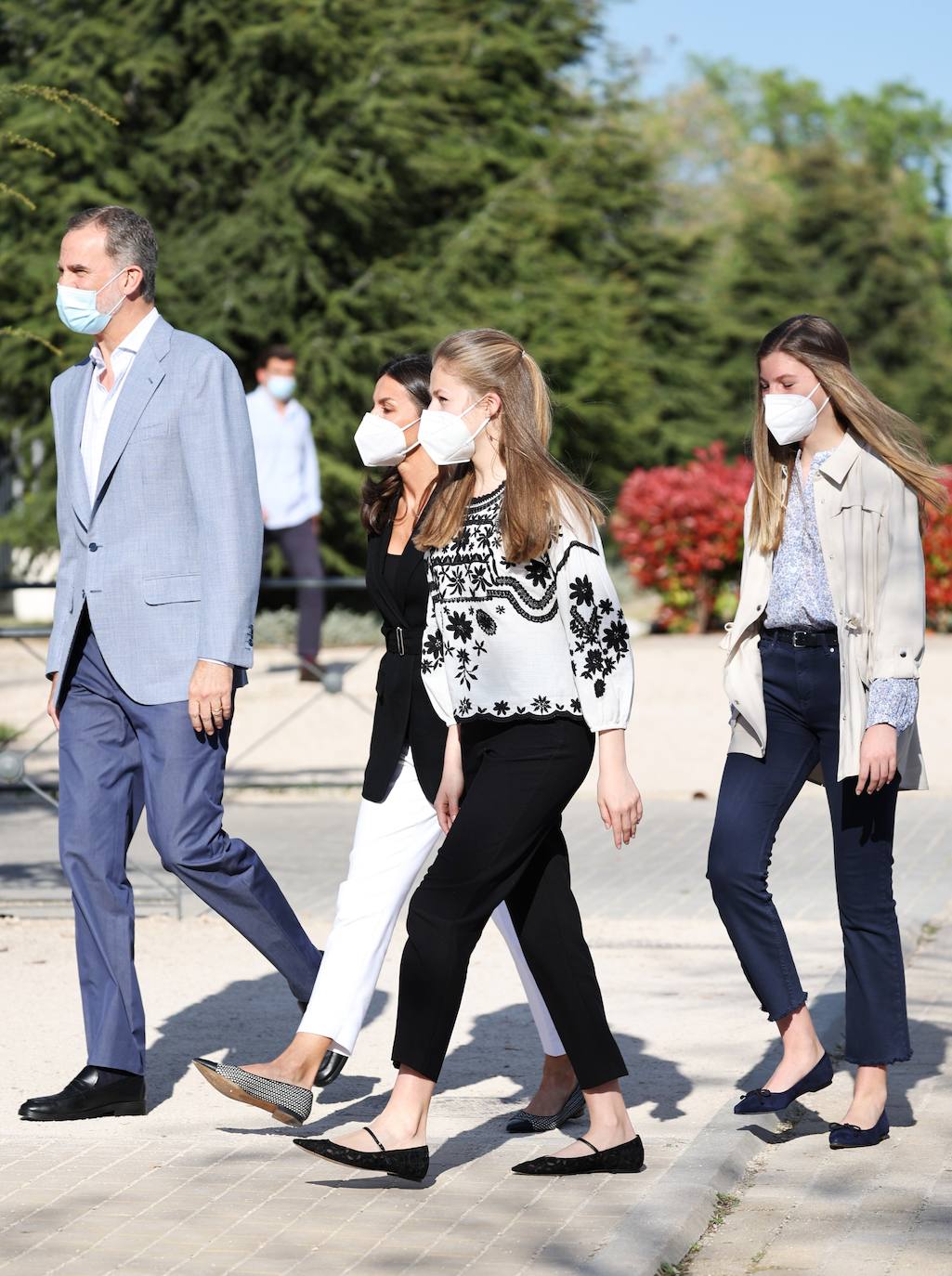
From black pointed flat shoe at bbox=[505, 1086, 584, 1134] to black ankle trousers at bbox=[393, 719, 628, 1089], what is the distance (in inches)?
17.7

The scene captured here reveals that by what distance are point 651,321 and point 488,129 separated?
6.70 m

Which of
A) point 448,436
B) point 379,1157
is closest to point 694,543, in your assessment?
point 448,436

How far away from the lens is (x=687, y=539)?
66.2 ft

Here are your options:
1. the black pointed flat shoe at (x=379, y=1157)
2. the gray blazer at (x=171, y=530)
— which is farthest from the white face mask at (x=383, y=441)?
the black pointed flat shoe at (x=379, y=1157)

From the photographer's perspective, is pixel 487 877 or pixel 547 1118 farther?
pixel 547 1118

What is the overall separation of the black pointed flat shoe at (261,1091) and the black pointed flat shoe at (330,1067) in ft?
0.61

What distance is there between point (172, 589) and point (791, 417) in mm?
1555

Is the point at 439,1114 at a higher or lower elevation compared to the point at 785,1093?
lower

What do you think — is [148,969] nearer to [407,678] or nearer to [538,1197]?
[407,678]

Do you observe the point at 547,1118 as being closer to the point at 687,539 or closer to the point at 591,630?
the point at 591,630

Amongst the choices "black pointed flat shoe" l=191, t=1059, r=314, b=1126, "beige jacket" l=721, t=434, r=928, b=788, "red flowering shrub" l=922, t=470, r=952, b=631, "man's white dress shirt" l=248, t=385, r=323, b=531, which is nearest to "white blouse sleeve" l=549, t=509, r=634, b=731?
"beige jacket" l=721, t=434, r=928, b=788

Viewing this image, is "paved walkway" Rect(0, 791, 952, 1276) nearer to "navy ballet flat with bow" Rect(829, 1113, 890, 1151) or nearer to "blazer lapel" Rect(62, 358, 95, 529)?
"navy ballet flat with bow" Rect(829, 1113, 890, 1151)

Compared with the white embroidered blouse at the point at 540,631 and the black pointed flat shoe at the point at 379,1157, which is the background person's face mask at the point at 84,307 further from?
the black pointed flat shoe at the point at 379,1157

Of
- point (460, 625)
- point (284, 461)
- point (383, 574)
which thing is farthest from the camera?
point (284, 461)
